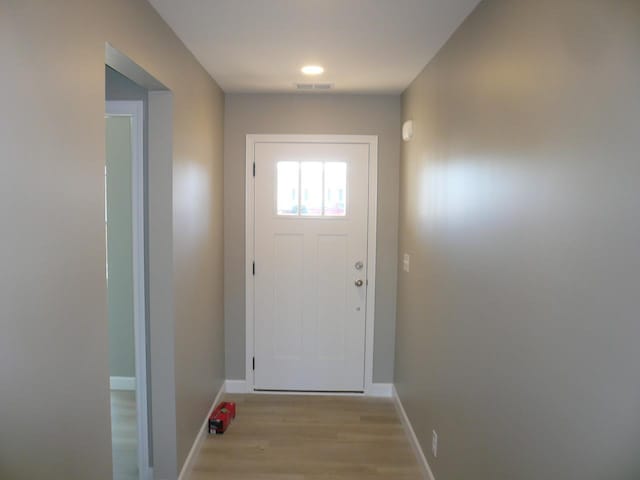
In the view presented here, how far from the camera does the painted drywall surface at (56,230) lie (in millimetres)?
985

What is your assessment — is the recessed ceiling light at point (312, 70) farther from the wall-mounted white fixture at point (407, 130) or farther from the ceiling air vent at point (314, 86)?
the wall-mounted white fixture at point (407, 130)

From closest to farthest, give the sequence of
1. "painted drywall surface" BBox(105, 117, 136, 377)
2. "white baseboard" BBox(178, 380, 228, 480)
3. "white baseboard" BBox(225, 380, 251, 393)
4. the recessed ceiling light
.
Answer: "white baseboard" BBox(178, 380, 228, 480), the recessed ceiling light, "painted drywall surface" BBox(105, 117, 136, 377), "white baseboard" BBox(225, 380, 251, 393)

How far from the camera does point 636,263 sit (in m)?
0.87

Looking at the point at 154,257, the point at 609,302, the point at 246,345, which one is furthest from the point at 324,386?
→ the point at 609,302

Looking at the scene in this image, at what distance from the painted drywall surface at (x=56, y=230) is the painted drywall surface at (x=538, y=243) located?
1.35 m

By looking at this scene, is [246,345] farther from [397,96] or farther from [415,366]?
[397,96]

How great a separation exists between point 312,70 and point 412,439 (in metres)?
2.49

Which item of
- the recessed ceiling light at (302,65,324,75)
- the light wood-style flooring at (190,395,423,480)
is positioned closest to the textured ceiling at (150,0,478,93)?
the recessed ceiling light at (302,65,324,75)

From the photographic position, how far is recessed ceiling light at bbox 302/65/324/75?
2.64 m

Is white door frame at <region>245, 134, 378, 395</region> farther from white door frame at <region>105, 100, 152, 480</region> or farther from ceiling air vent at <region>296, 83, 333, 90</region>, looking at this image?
white door frame at <region>105, 100, 152, 480</region>

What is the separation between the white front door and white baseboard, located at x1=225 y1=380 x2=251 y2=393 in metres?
0.09

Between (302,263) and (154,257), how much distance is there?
57.8 inches

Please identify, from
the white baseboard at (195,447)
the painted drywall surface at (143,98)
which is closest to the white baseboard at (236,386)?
the white baseboard at (195,447)

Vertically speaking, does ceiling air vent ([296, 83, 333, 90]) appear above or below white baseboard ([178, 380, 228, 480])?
above
